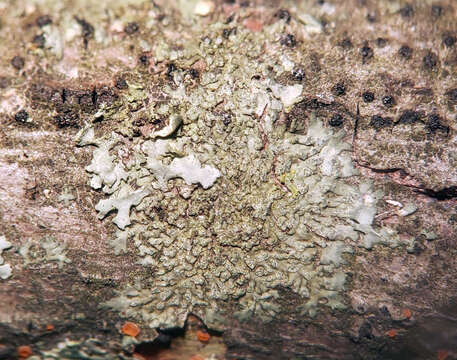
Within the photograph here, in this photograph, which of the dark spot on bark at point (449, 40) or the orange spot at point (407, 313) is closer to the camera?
the dark spot on bark at point (449, 40)

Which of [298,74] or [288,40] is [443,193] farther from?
[288,40]

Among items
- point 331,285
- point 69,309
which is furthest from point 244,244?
point 69,309

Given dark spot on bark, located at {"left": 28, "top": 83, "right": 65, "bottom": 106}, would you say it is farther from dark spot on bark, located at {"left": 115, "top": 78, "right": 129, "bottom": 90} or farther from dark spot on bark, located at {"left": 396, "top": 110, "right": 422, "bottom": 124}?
dark spot on bark, located at {"left": 396, "top": 110, "right": 422, "bottom": 124}

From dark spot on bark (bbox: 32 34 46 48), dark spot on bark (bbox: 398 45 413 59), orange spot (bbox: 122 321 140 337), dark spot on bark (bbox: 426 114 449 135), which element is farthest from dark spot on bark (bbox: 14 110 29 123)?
dark spot on bark (bbox: 426 114 449 135)

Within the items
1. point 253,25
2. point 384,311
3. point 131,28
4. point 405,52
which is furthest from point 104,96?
point 384,311

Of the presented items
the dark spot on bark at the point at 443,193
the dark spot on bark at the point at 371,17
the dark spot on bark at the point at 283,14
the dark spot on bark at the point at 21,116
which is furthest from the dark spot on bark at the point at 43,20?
the dark spot on bark at the point at 443,193

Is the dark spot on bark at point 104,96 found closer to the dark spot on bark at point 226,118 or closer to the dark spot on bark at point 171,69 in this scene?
the dark spot on bark at point 171,69

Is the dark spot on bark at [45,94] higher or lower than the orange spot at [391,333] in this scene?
higher
